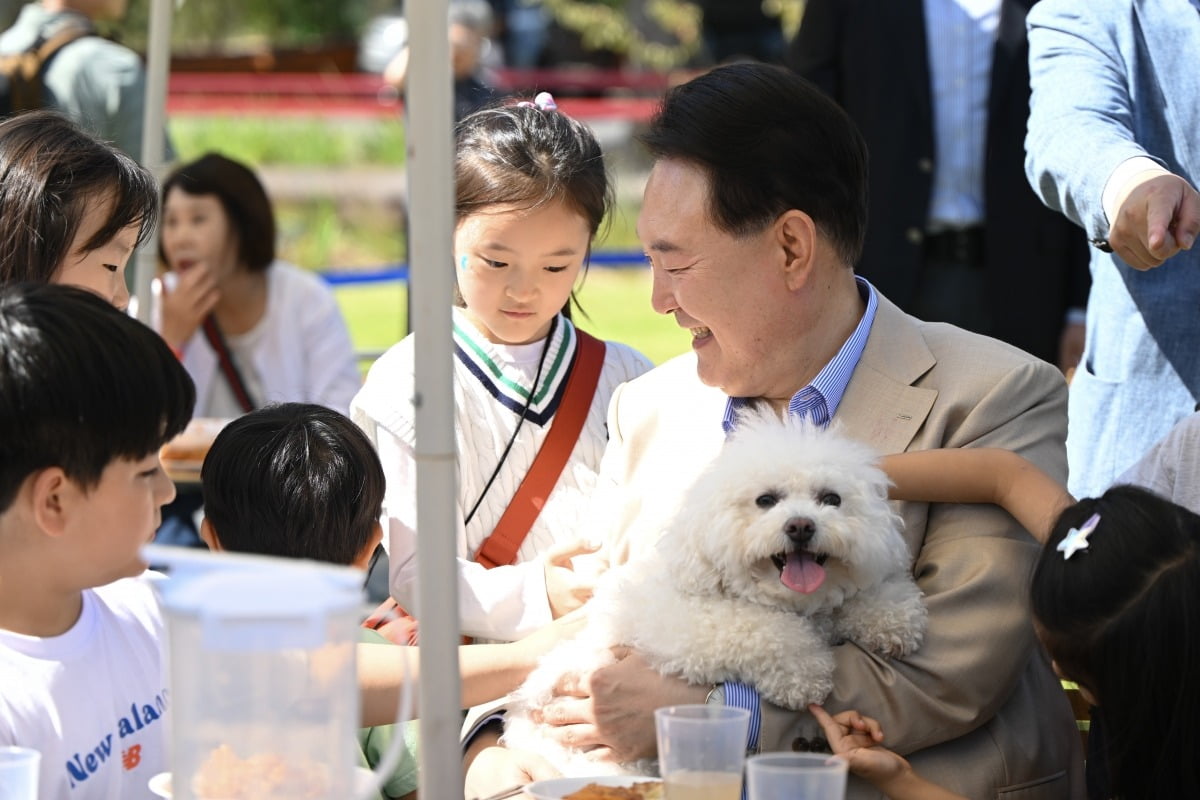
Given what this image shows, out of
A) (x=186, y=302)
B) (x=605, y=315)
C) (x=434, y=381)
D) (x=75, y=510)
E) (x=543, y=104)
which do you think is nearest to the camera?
(x=434, y=381)

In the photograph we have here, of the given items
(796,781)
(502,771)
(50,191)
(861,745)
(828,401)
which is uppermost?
(50,191)

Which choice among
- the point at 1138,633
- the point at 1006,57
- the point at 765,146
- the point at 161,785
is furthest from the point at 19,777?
the point at 1006,57

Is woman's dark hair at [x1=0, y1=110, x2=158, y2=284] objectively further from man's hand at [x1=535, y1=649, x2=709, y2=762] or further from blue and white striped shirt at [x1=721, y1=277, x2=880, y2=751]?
blue and white striped shirt at [x1=721, y1=277, x2=880, y2=751]

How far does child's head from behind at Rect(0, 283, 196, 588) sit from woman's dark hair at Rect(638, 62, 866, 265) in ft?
3.60

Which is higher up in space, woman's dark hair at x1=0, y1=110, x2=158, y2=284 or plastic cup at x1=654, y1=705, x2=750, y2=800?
woman's dark hair at x1=0, y1=110, x2=158, y2=284

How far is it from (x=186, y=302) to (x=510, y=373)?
262cm

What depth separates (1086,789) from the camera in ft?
8.37

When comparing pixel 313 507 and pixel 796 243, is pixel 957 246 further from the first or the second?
pixel 313 507

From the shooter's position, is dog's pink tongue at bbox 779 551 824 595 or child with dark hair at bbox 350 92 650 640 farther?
child with dark hair at bbox 350 92 650 640

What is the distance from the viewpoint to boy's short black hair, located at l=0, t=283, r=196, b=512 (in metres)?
2.09

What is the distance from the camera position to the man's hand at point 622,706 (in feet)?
8.05

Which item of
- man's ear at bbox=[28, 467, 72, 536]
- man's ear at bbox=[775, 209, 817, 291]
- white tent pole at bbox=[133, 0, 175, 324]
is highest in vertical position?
white tent pole at bbox=[133, 0, 175, 324]

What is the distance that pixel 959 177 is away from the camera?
5.04m

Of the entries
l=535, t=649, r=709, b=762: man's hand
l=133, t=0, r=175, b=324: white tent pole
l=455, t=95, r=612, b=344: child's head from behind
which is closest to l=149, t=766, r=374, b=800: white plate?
l=535, t=649, r=709, b=762: man's hand
